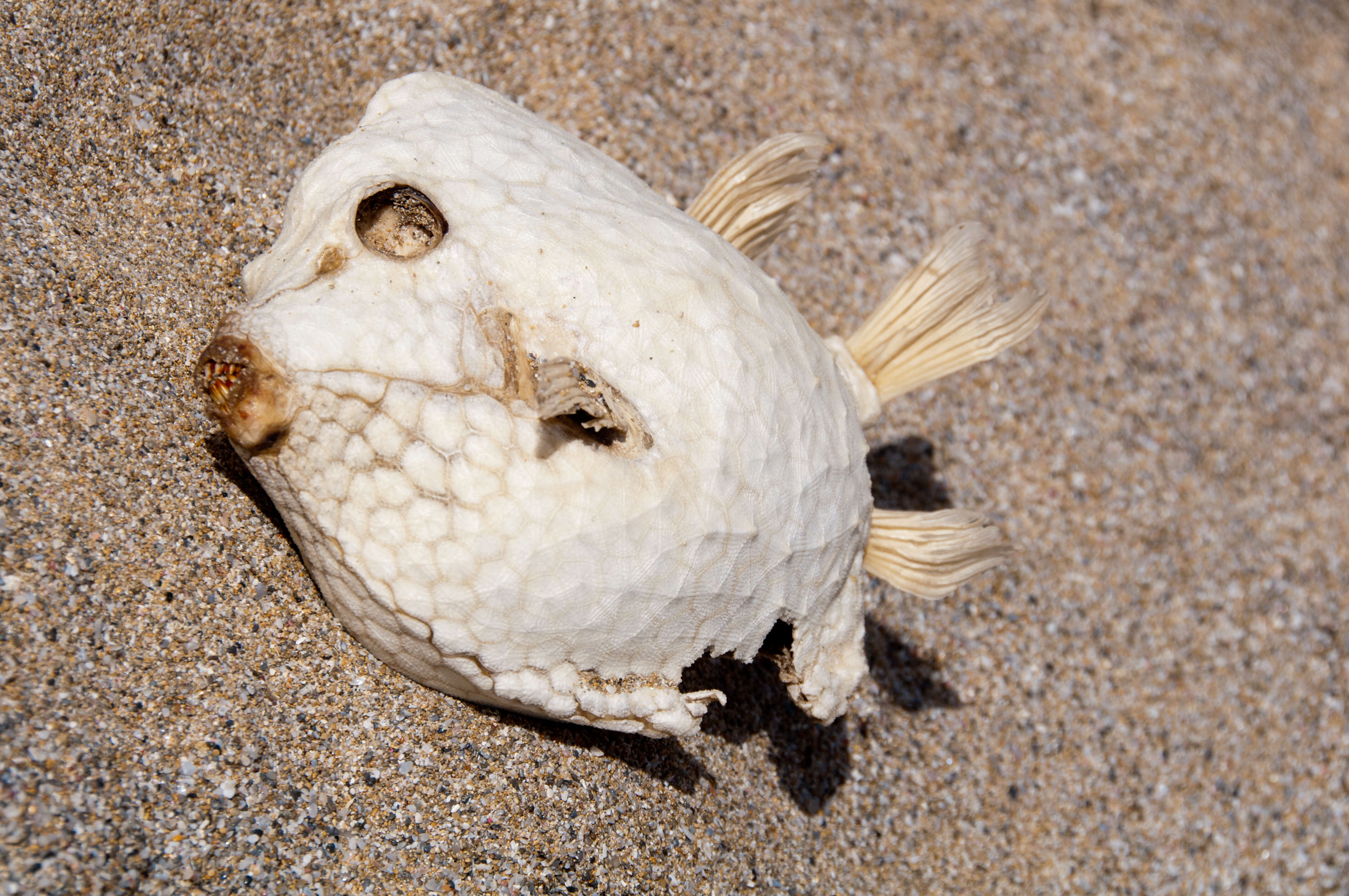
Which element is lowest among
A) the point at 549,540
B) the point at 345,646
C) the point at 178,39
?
the point at 345,646

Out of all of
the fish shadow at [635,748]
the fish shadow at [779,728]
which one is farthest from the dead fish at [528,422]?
the fish shadow at [779,728]

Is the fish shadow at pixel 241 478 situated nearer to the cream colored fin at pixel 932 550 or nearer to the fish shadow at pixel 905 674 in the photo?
the cream colored fin at pixel 932 550

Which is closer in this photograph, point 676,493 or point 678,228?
point 676,493

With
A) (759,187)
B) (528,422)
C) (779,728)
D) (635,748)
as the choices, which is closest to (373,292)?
(528,422)

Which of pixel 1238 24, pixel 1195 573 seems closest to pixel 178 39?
pixel 1195 573

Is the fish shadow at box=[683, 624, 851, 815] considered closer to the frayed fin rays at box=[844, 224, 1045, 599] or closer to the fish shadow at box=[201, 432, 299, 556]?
the frayed fin rays at box=[844, 224, 1045, 599]

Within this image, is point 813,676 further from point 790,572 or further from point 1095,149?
point 1095,149

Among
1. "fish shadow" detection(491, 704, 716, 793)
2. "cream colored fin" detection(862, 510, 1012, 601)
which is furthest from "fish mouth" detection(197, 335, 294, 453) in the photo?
"cream colored fin" detection(862, 510, 1012, 601)
